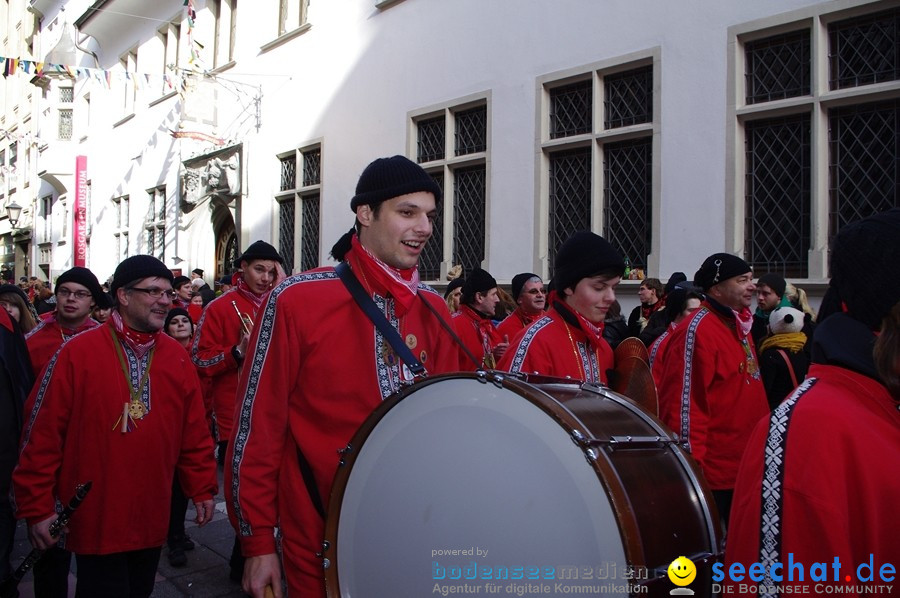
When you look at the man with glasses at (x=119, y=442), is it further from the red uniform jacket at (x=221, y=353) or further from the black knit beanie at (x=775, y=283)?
the black knit beanie at (x=775, y=283)

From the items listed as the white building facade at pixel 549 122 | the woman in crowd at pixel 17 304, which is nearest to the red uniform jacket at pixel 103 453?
the woman in crowd at pixel 17 304

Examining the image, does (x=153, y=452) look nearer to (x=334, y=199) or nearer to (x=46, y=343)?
(x=46, y=343)

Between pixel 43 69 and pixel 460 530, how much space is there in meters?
17.5

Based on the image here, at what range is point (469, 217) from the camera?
1071 cm

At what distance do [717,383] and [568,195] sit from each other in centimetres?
540

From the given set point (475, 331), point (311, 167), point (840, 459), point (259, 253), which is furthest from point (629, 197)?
point (840, 459)

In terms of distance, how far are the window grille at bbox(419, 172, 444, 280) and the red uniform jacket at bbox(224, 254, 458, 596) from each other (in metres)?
8.68

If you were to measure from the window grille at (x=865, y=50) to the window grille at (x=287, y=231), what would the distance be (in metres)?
9.75

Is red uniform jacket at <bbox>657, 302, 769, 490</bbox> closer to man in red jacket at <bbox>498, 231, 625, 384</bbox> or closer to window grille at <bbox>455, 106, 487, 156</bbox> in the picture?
man in red jacket at <bbox>498, 231, 625, 384</bbox>

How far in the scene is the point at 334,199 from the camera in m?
13.1

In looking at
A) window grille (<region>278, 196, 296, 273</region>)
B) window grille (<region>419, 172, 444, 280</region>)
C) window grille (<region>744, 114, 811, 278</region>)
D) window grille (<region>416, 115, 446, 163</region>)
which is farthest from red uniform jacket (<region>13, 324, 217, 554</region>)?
window grille (<region>278, 196, 296, 273</region>)

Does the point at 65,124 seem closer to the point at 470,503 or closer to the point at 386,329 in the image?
the point at 386,329

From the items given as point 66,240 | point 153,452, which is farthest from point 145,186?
point 153,452

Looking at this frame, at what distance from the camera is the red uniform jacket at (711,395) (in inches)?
161
